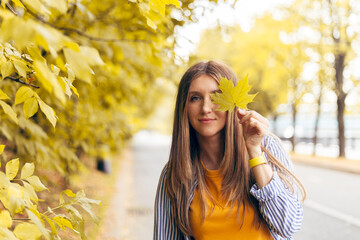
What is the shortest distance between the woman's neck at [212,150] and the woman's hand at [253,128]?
1.13 feet

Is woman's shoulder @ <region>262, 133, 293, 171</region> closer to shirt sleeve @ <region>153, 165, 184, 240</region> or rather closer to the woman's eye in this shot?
the woman's eye

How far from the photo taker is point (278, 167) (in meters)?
1.72

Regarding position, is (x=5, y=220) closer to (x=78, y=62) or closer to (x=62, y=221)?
(x=62, y=221)

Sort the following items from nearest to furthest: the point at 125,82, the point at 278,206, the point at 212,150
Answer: the point at 278,206
the point at 212,150
the point at 125,82

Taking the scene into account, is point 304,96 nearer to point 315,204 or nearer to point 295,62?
point 295,62

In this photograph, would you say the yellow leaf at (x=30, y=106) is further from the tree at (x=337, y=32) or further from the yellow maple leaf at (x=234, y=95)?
the tree at (x=337, y=32)

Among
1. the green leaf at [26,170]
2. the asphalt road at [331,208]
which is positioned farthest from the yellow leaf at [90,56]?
the asphalt road at [331,208]

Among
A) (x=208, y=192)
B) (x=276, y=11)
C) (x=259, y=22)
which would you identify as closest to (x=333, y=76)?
(x=276, y=11)

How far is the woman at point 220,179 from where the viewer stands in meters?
1.57

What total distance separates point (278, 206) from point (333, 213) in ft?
19.3

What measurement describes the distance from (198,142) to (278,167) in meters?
0.49

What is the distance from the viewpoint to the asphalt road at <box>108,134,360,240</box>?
5527 mm

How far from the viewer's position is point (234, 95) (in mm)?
1444

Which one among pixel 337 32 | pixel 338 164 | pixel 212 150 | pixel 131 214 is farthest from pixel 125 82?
pixel 337 32
